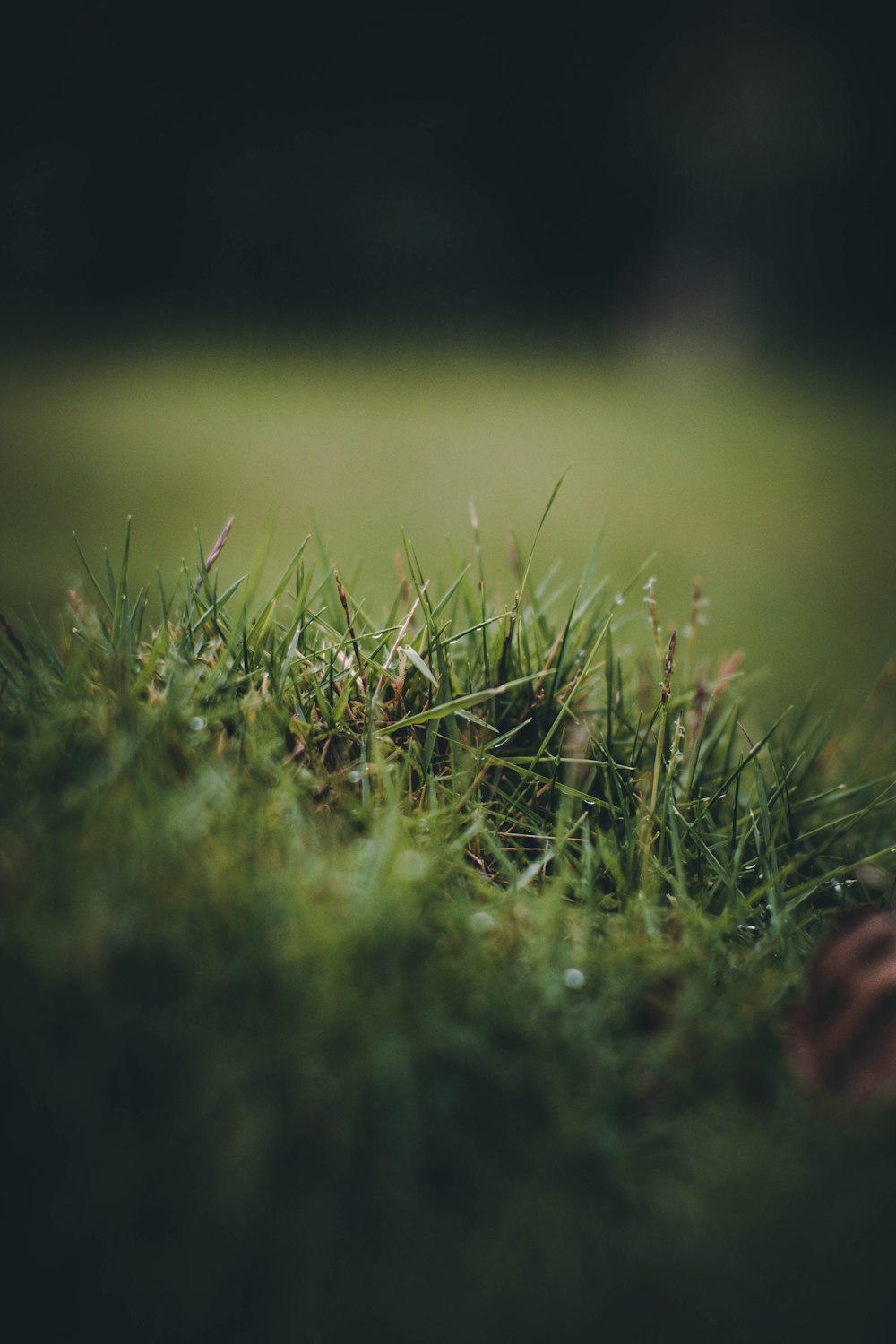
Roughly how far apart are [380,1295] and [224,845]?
361 mm

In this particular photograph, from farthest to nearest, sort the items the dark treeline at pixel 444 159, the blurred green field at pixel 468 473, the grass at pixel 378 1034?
the dark treeline at pixel 444 159, the blurred green field at pixel 468 473, the grass at pixel 378 1034

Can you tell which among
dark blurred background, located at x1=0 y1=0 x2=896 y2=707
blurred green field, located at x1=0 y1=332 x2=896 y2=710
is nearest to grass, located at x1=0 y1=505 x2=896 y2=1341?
blurred green field, located at x1=0 y1=332 x2=896 y2=710

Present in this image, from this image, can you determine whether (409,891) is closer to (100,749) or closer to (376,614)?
(100,749)

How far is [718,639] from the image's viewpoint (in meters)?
3.36

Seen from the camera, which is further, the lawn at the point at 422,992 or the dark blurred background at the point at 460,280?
the dark blurred background at the point at 460,280

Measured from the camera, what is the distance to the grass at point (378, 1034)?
2.11ft

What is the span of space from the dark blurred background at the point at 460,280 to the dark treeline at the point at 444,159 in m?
0.04

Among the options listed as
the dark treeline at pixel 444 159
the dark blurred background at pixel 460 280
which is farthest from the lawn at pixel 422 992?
the dark treeline at pixel 444 159

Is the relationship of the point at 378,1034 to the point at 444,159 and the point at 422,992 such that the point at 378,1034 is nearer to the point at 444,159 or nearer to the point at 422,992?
the point at 422,992

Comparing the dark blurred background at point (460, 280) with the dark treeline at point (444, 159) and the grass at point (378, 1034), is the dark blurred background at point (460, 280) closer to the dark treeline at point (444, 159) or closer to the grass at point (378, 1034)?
the dark treeline at point (444, 159)

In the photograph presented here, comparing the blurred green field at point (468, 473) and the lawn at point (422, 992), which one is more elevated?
the lawn at point (422, 992)

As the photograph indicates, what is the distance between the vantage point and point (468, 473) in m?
5.72

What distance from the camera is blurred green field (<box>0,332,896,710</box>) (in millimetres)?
3676

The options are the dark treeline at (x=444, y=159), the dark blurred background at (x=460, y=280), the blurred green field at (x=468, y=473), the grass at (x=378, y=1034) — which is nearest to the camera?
the grass at (x=378, y=1034)
